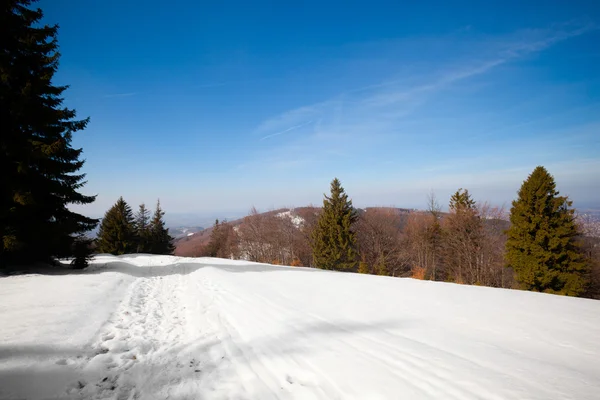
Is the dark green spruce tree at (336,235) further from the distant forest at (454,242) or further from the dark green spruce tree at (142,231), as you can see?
the dark green spruce tree at (142,231)

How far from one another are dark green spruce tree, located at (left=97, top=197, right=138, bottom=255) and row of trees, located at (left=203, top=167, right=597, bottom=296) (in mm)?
16732

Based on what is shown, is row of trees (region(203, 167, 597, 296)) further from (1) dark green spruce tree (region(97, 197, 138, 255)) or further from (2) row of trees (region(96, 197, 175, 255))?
(1) dark green spruce tree (region(97, 197, 138, 255))

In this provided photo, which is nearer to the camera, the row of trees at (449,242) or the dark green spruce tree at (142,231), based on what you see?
the row of trees at (449,242)

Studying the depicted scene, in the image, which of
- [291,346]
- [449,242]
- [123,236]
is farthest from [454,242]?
[123,236]

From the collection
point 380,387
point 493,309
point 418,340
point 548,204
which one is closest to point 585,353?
point 493,309

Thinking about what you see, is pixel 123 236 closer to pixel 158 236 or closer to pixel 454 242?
pixel 158 236

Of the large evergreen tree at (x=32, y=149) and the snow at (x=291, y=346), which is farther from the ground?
the large evergreen tree at (x=32, y=149)

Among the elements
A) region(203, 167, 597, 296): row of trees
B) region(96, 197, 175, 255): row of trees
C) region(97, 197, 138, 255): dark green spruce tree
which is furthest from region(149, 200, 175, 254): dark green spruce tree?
region(203, 167, 597, 296): row of trees

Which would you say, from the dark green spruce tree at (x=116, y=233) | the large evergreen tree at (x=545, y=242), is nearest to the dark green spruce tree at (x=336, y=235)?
the large evergreen tree at (x=545, y=242)

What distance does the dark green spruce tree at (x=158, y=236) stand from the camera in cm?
3797

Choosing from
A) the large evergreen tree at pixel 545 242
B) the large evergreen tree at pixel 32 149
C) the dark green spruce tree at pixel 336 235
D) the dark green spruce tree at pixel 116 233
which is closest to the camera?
the large evergreen tree at pixel 32 149

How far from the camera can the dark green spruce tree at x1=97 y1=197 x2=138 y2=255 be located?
2984 cm

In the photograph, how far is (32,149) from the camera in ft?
30.6

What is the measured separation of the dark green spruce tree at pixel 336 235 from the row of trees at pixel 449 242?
0.12m
